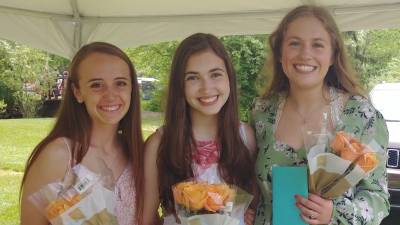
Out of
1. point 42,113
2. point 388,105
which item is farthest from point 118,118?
point 42,113

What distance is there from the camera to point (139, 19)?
467cm

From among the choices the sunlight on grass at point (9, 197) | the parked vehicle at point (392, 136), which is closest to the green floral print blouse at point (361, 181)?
the parked vehicle at point (392, 136)

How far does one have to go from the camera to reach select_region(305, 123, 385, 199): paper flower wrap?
1829 millimetres

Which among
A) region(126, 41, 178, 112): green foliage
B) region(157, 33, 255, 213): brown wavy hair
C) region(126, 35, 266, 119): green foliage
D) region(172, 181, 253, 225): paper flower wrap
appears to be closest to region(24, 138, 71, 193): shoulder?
region(157, 33, 255, 213): brown wavy hair

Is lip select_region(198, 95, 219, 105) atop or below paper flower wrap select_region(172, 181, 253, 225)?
atop

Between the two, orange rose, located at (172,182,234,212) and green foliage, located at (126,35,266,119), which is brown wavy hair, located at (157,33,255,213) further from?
green foliage, located at (126,35,266,119)

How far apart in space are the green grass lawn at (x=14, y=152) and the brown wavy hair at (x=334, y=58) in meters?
1.84

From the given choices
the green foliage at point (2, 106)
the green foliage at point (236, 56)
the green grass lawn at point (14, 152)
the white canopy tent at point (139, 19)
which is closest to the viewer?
the white canopy tent at point (139, 19)

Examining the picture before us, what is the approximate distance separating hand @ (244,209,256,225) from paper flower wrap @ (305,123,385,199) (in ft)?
1.50

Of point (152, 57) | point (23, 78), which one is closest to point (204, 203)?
point (152, 57)

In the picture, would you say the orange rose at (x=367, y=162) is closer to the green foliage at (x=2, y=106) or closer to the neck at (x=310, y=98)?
the neck at (x=310, y=98)

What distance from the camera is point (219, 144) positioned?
7.83 ft

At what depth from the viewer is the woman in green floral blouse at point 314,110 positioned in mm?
2123

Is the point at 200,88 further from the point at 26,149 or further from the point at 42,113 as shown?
the point at 42,113
